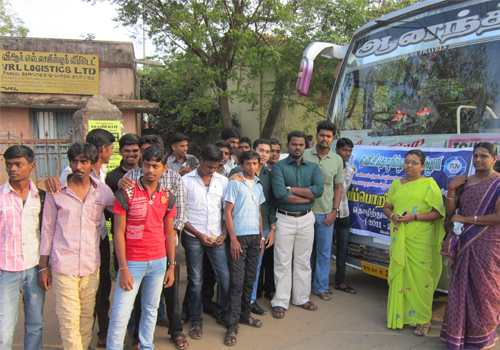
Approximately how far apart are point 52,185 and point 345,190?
10.2 ft

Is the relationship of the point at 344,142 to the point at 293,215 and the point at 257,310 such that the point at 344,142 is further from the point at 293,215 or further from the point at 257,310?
the point at 257,310

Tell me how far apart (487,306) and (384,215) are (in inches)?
47.9

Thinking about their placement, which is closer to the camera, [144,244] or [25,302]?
[25,302]

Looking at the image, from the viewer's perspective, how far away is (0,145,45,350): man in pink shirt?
2.44m

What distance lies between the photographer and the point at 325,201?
407 cm

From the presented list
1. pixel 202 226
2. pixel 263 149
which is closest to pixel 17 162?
pixel 202 226

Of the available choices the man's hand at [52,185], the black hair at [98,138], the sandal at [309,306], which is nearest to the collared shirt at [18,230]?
the man's hand at [52,185]

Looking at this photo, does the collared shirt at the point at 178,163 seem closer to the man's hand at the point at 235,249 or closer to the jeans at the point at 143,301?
the man's hand at the point at 235,249

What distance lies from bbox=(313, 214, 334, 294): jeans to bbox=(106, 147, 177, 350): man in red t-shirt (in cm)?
188

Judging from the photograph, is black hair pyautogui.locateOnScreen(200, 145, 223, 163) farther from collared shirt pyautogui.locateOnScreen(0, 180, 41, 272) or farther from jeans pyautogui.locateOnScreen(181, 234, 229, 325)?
collared shirt pyautogui.locateOnScreen(0, 180, 41, 272)

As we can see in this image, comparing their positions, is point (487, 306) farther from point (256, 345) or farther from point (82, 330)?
point (82, 330)

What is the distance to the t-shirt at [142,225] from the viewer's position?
2654 mm

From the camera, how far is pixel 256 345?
320 cm

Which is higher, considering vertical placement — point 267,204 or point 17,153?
point 17,153
